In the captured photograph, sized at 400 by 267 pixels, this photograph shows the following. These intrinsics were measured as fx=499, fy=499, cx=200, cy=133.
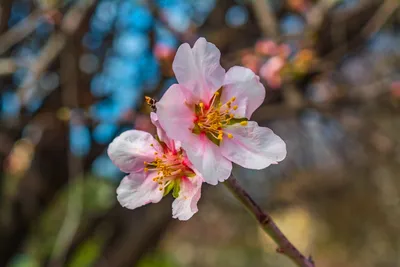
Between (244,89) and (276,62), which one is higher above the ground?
(244,89)

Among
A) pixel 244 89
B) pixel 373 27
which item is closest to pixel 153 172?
pixel 244 89

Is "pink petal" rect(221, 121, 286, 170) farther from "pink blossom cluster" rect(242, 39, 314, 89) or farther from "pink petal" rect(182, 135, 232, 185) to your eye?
"pink blossom cluster" rect(242, 39, 314, 89)

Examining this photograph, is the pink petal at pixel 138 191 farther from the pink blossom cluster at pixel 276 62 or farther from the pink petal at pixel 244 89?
the pink blossom cluster at pixel 276 62

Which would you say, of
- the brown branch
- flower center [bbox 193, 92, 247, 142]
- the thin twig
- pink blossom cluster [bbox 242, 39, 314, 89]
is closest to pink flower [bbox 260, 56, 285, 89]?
pink blossom cluster [bbox 242, 39, 314, 89]

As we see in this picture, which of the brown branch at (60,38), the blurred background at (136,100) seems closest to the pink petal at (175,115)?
the blurred background at (136,100)

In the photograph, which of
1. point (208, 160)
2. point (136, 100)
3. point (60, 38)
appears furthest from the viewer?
point (136, 100)

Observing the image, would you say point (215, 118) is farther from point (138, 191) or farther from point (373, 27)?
point (373, 27)

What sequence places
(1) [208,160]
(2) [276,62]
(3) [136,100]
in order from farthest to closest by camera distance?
(3) [136,100]
(2) [276,62]
(1) [208,160]
